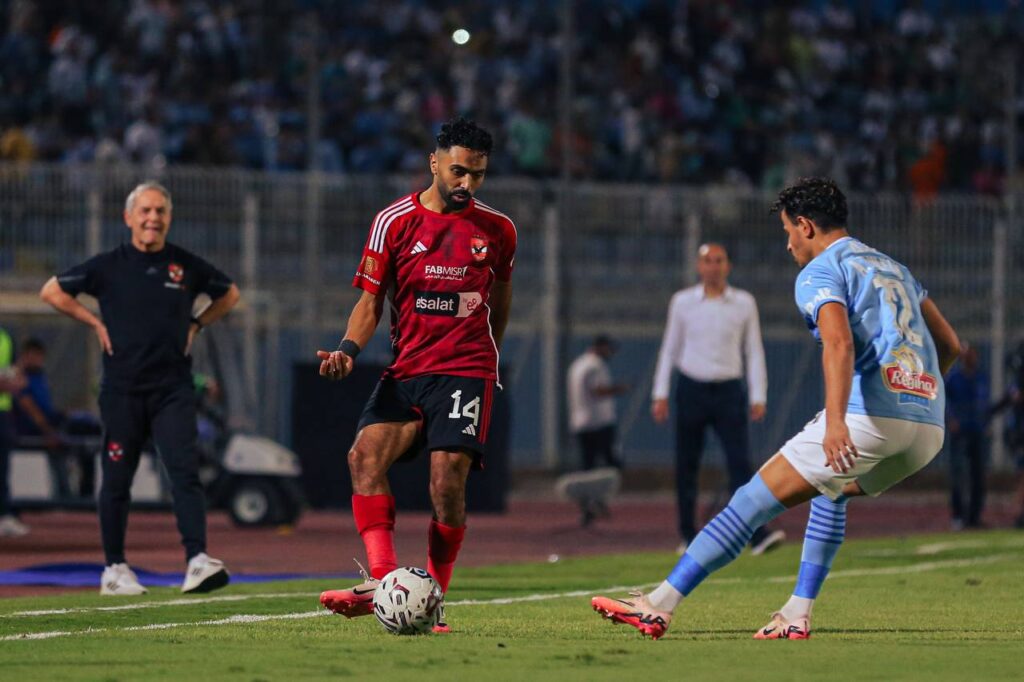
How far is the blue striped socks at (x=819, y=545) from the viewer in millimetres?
7984

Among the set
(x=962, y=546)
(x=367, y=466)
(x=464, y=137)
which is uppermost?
(x=464, y=137)

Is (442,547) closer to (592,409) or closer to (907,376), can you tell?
(907,376)

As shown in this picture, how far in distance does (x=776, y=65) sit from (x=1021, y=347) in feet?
41.1

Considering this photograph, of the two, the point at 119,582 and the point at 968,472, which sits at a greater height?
the point at 119,582

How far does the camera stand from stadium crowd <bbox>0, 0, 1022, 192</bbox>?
1056 inches

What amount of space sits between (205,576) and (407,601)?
10.2ft

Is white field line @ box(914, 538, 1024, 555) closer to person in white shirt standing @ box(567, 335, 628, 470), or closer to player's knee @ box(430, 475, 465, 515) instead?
person in white shirt standing @ box(567, 335, 628, 470)

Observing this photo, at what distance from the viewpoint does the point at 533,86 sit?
2930 cm

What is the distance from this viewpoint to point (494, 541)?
17.1 meters

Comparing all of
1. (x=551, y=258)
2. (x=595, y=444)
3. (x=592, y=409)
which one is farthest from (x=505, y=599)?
(x=551, y=258)

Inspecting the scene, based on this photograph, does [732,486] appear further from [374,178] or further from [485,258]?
[374,178]

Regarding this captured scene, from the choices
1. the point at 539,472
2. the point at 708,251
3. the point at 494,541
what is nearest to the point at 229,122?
the point at 539,472

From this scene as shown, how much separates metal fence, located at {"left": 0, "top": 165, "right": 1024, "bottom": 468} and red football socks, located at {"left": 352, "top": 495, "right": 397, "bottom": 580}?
42.4 ft

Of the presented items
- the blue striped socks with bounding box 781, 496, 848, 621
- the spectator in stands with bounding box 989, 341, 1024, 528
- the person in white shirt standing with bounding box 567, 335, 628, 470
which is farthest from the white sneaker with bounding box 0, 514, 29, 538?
the blue striped socks with bounding box 781, 496, 848, 621
